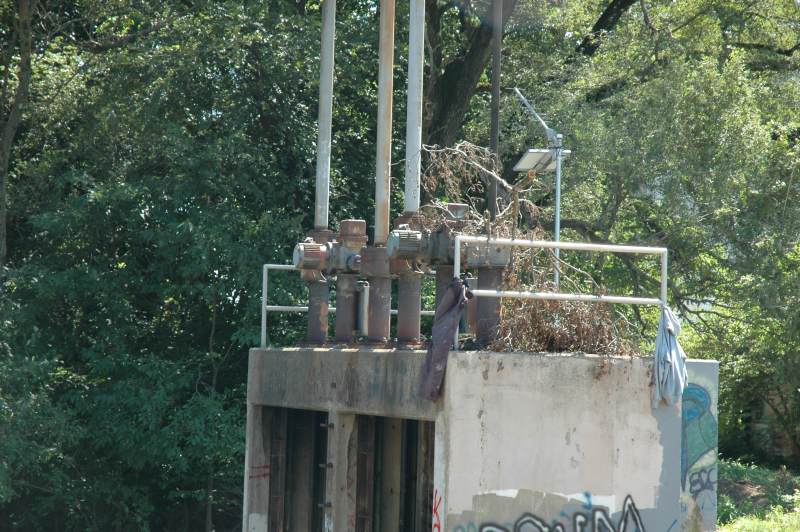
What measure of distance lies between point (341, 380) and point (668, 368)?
356 centimetres

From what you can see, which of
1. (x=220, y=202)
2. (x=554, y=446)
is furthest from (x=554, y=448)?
(x=220, y=202)

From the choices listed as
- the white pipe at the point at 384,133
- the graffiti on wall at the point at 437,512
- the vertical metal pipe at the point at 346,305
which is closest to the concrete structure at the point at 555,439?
the graffiti on wall at the point at 437,512

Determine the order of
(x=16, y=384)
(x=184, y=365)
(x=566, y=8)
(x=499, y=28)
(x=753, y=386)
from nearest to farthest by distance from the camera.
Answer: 1. (x=499, y=28)
2. (x=16, y=384)
3. (x=184, y=365)
4. (x=566, y=8)
5. (x=753, y=386)

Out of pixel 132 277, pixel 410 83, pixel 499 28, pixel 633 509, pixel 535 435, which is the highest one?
pixel 499 28

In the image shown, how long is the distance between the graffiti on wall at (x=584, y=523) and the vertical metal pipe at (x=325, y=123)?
5993 millimetres

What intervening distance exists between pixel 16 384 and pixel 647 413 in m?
12.2

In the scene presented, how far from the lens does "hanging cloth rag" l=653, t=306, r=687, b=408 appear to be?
9.79 meters

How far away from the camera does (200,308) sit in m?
21.3

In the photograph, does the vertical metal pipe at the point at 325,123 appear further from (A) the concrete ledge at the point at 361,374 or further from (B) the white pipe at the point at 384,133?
(A) the concrete ledge at the point at 361,374

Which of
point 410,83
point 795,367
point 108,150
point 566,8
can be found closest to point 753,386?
point 795,367

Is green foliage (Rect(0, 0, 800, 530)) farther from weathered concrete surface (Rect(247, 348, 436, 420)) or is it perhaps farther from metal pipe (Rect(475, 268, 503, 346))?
metal pipe (Rect(475, 268, 503, 346))

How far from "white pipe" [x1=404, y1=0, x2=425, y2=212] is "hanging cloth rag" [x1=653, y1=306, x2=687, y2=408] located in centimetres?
334

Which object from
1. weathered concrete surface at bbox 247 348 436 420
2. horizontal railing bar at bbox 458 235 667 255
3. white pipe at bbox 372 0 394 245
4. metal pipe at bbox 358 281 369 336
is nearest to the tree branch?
white pipe at bbox 372 0 394 245

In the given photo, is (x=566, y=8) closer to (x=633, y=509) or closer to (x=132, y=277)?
(x=132, y=277)
